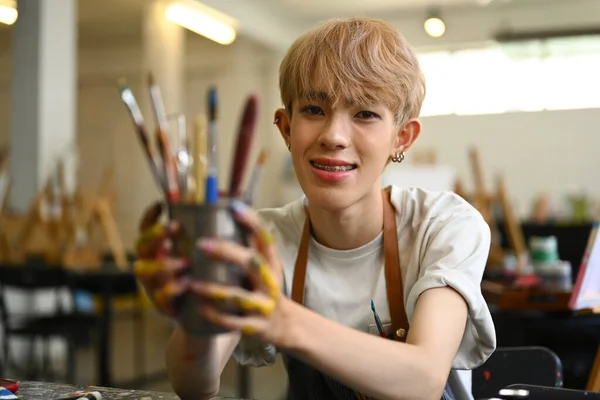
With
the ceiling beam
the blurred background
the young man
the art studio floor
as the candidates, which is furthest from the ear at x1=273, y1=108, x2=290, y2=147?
the ceiling beam

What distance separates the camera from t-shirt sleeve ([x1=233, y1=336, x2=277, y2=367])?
4.72 ft

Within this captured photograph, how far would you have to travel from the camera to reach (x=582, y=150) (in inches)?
366

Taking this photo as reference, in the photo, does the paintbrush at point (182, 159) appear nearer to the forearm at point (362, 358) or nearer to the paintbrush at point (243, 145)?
the paintbrush at point (243, 145)

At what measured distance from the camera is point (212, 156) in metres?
0.76

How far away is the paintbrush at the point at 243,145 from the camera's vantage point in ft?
2.43

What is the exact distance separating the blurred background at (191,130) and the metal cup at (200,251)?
403 centimetres

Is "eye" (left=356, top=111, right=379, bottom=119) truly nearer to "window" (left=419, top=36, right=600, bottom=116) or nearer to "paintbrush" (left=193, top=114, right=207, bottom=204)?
"paintbrush" (left=193, top=114, right=207, bottom=204)

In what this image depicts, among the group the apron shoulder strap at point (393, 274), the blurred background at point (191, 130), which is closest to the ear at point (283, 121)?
the apron shoulder strap at point (393, 274)

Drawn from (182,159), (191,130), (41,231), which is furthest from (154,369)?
(182,159)

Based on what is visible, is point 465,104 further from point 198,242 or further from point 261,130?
point 198,242

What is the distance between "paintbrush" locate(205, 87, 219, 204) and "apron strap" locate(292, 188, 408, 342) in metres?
0.67

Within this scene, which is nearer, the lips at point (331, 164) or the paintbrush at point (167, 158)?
the paintbrush at point (167, 158)

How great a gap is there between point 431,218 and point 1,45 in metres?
9.49

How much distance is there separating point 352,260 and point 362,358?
0.52 m
